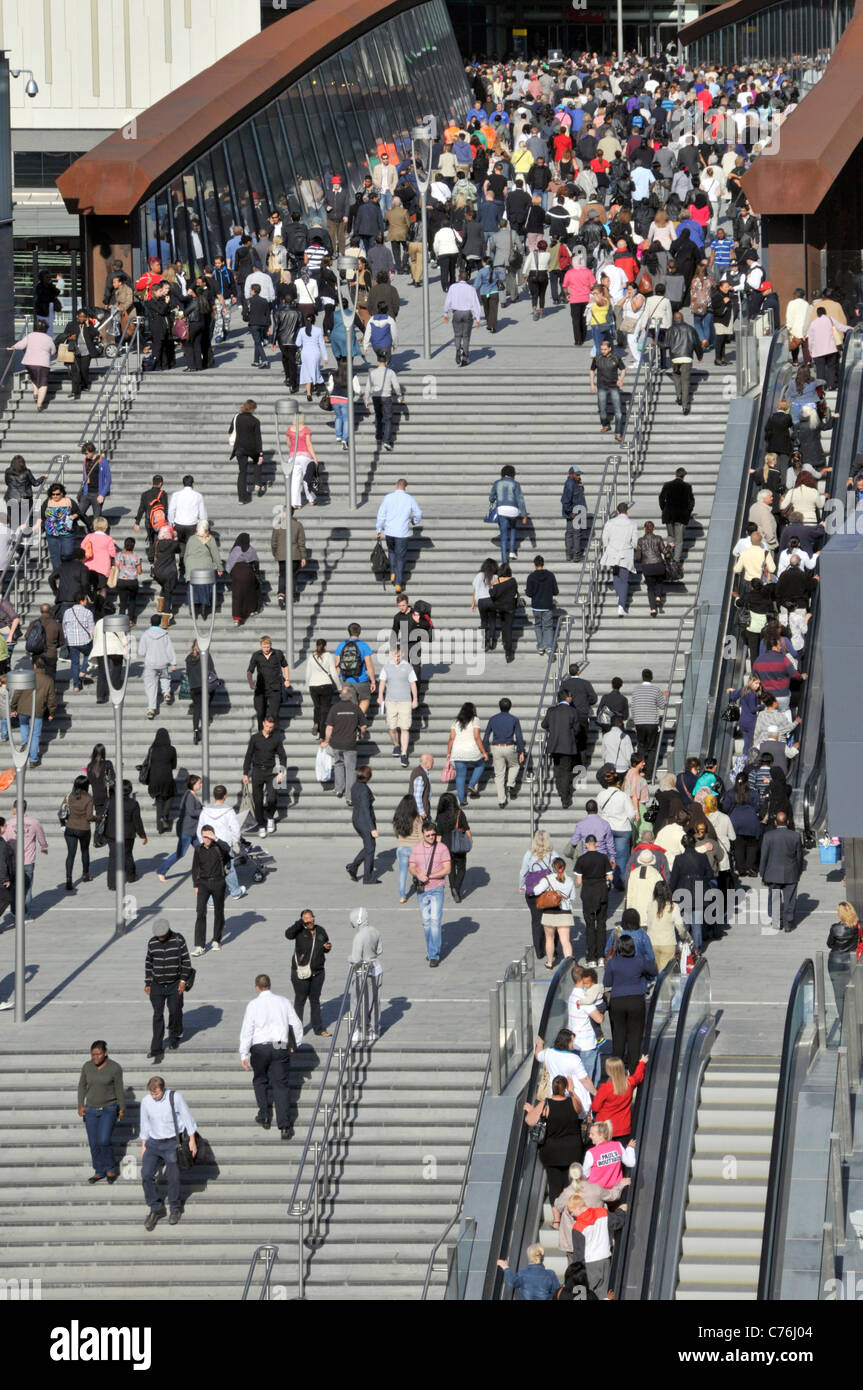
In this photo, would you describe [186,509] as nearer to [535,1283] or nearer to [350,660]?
[350,660]

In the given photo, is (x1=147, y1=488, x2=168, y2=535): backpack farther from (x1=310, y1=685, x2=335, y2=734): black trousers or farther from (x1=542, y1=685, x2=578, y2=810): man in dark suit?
(x1=542, y1=685, x2=578, y2=810): man in dark suit

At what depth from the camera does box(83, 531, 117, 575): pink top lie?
30.2 metres

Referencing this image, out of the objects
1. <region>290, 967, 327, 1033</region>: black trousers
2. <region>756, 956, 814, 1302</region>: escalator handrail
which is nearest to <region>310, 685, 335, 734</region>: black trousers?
<region>290, 967, 327, 1033</region>: black trousers

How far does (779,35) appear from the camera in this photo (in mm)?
81688

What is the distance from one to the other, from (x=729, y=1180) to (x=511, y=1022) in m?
2.15

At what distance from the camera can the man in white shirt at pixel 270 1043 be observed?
21.3 meters

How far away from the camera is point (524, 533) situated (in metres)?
31.3

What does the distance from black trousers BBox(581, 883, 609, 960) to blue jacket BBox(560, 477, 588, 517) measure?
7783 millimetres

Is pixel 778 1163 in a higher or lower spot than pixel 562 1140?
lower

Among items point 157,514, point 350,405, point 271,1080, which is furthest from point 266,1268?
point 350,405

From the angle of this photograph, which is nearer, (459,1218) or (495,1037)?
(459,1218)

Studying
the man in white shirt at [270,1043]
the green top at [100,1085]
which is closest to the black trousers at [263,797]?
the man in white shirt at [270,1043]

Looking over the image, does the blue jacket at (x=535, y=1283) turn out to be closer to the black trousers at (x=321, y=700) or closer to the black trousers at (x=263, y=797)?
the black trousers at (x=263, y=797)

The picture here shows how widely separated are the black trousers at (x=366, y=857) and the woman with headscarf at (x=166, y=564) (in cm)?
486
